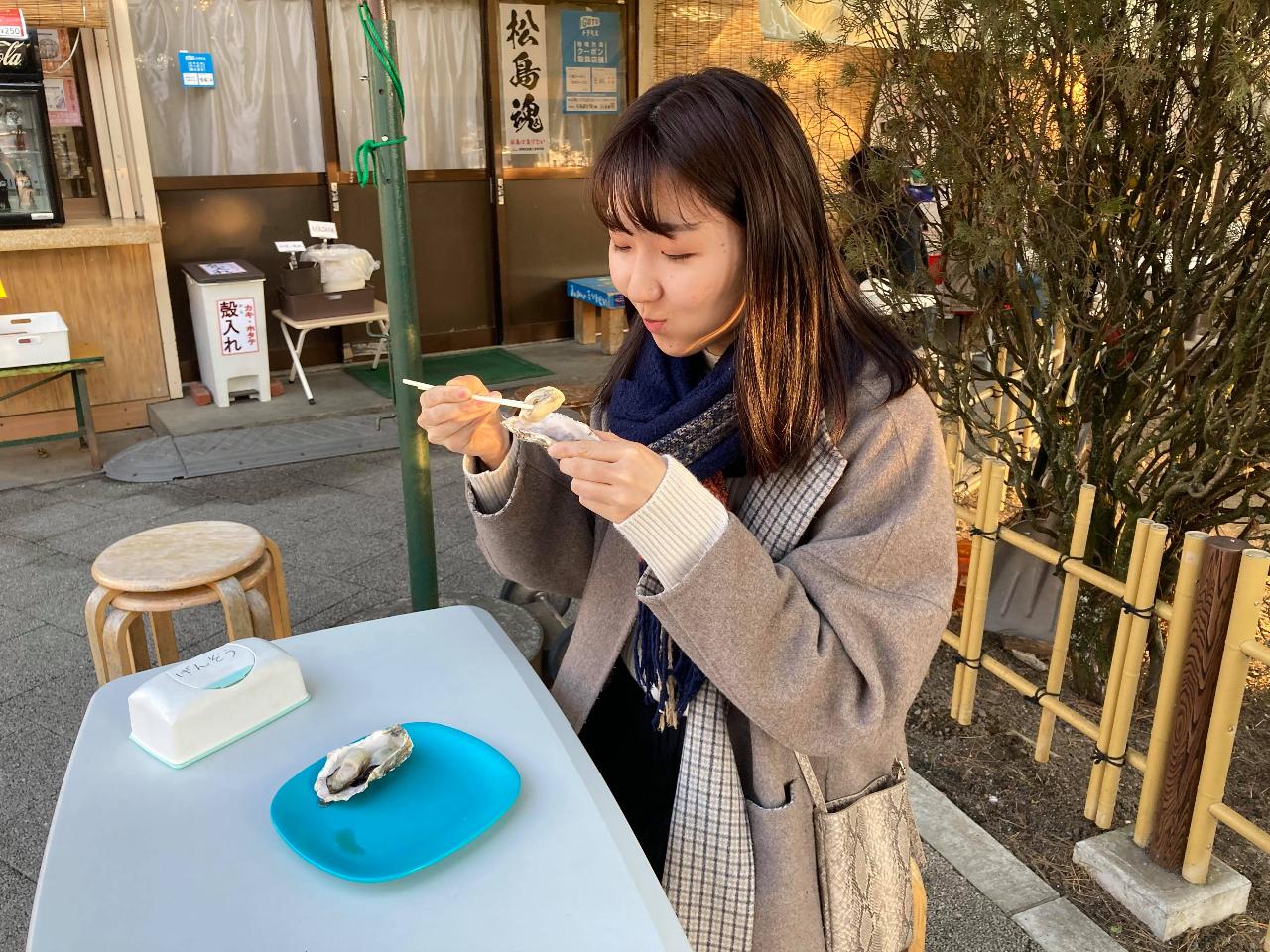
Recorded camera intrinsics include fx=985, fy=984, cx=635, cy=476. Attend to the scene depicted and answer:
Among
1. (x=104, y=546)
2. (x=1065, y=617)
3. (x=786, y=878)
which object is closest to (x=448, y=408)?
(x=786, y=878)

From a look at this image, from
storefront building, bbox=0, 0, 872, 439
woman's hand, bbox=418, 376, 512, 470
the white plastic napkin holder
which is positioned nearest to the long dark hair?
woman's hand, bbox=418, 376, 512, 470

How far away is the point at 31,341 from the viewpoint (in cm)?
531

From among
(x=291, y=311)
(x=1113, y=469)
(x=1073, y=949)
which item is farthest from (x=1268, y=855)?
(x=291, y=311)

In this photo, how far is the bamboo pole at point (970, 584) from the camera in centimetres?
291

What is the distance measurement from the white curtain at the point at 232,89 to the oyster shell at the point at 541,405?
6.14 meters

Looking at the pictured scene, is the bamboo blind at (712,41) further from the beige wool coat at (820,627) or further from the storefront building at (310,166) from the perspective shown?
the beige wool coat at (820,627)

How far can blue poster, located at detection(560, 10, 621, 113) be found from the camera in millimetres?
7680

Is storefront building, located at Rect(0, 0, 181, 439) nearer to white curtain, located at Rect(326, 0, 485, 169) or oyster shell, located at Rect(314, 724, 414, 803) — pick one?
white curtain, located at Rect(326, 0, 485, 169)

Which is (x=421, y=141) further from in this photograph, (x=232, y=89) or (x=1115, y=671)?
(x=1115, y=671)

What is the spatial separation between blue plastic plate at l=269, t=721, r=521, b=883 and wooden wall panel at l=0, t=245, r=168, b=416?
5.63 metres

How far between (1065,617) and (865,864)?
5.11 feet

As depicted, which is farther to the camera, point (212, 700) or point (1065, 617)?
point (1065, 617)

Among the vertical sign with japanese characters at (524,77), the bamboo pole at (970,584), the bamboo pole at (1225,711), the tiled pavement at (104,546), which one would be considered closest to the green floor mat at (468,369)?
the tiled pavement at (104,546)

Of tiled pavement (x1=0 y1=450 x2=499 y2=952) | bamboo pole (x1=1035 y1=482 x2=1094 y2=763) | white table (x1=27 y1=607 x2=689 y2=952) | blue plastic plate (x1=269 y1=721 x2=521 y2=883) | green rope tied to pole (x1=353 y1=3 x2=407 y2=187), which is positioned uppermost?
green rope tied to pole (x1=353 y1=3 x2=407 y2=187)
